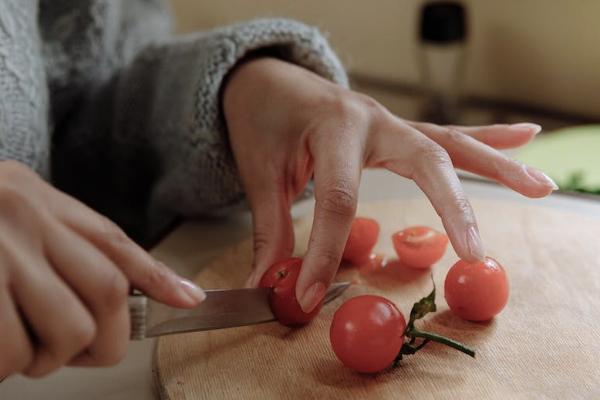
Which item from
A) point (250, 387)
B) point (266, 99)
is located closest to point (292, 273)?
point (250, 387)

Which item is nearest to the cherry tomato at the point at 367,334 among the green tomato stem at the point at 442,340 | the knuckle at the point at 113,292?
the green tomato stem at the point at 442,340

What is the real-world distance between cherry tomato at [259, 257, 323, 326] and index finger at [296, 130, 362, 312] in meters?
0.03

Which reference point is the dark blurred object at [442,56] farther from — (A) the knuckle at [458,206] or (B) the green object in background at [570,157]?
(A) the knuckle at [458,206]

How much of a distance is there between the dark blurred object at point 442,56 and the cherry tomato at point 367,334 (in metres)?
0.98

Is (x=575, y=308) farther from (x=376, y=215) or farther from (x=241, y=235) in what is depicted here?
(x=241, y=235)

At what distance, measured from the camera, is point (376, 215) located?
950 millimetres

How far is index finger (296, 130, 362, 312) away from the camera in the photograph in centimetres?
67

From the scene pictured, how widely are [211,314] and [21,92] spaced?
0.36 metres

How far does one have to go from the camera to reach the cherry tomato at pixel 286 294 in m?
0.70

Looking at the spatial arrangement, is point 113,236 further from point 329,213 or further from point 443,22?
point 443,22

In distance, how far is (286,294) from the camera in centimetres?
70

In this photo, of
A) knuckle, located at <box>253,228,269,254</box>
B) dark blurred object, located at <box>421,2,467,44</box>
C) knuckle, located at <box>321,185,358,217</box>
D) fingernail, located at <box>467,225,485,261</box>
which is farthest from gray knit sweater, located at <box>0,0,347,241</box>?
dark blurred object, located at <box>421,2,467,44</box>

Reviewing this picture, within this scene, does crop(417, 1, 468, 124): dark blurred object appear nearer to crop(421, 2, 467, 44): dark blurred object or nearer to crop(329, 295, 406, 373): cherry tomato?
crop(421, 2, 467, 44): dark blurred object

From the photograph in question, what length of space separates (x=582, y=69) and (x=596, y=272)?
30.2 inches
